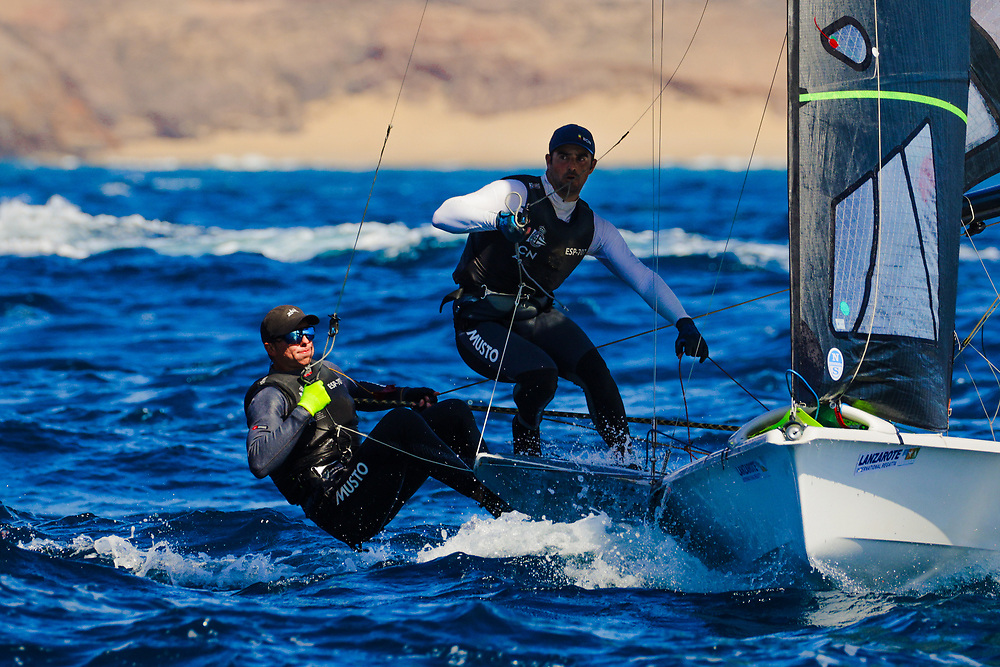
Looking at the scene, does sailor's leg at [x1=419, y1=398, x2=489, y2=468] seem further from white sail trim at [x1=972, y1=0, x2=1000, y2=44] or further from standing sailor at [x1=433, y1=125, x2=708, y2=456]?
white sail trim at [x1=972, y1=0, x2=1000, y2=44]

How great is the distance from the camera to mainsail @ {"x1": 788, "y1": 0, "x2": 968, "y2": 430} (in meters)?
4.07

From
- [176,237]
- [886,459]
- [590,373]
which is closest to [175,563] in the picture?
[590,373]

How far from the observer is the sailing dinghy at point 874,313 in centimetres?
392

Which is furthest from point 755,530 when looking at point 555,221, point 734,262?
point 734,262

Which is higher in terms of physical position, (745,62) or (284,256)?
(745,62)

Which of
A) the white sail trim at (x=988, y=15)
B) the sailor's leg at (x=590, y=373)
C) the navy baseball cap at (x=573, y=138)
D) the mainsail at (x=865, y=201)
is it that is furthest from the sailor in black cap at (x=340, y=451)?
the white sail trim at (x=988, y=15)

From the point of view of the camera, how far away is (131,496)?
640cm

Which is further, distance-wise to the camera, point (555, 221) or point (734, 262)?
point (734, 262)

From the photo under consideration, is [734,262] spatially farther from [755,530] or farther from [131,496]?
[755,530]

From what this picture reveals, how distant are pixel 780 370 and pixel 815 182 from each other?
535 centimetres

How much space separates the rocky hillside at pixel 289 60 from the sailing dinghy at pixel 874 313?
264ft

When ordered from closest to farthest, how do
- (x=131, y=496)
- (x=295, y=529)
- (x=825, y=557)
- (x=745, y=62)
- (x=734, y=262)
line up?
(x=825, y=557), (x=295, y=529), (x=131, y=496), (x=734, y=262), (x=745, y=62)

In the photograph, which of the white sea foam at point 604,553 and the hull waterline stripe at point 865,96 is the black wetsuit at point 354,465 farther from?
the hull waterline stripe at point 865,96

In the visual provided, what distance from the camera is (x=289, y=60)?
91062mm
